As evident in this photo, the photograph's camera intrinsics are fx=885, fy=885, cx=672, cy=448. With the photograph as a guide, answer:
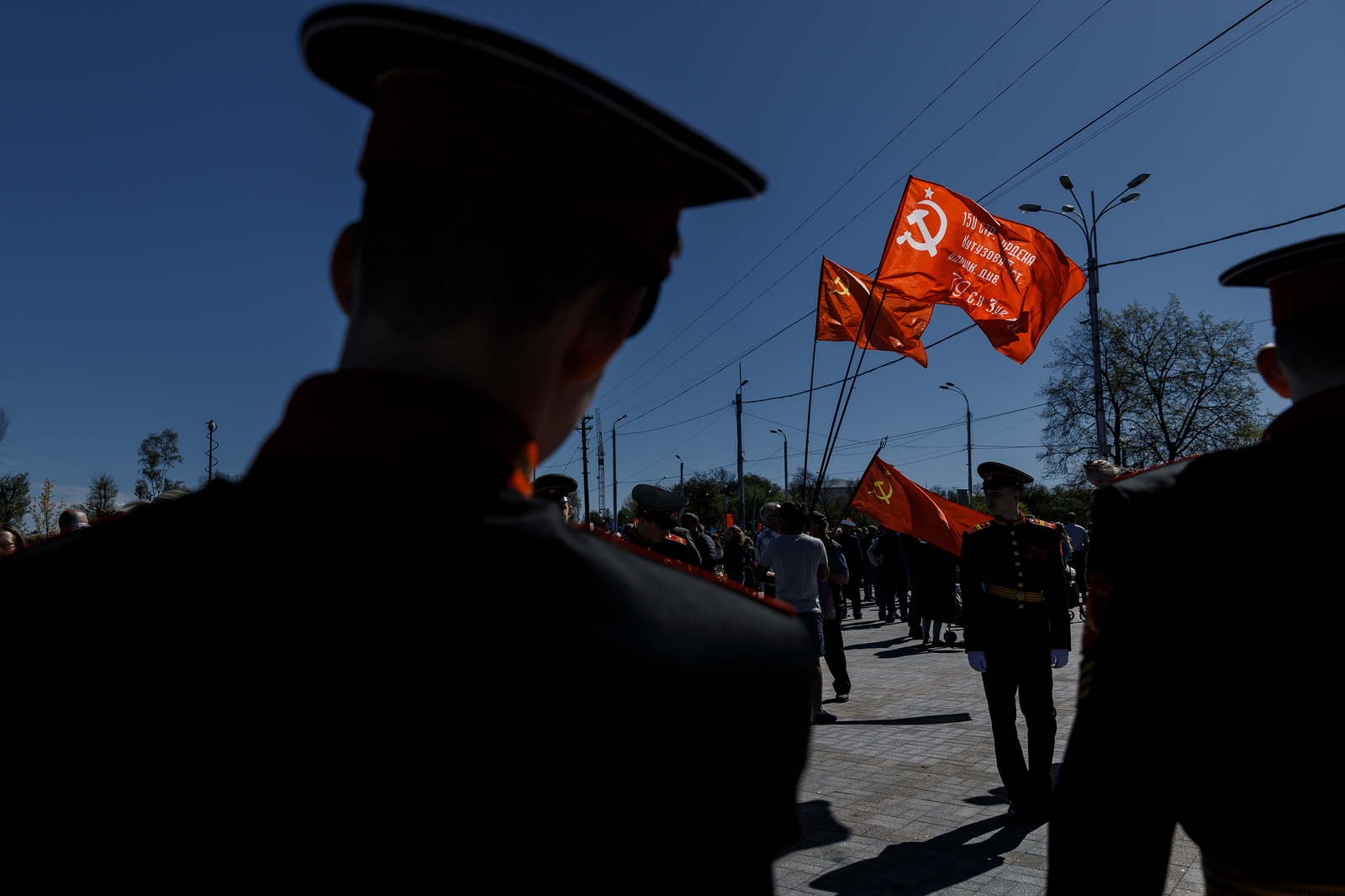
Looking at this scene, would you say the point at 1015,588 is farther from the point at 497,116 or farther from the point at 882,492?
the point at 497,116

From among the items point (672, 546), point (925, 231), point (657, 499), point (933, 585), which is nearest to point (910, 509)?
point (672, 546)

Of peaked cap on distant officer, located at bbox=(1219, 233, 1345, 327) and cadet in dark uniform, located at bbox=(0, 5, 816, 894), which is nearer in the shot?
cadet in dark uniform, located at bbox=(0, 5, 816, 894)

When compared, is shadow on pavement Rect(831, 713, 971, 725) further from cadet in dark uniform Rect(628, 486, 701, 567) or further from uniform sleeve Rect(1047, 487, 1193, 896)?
uniform sleeve Rect(1047, 487, 1193, 896)

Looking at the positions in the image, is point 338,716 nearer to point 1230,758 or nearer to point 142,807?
point 142,807

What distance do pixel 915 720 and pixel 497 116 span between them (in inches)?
322

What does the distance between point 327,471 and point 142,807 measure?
31 cm

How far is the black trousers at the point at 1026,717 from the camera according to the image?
5.36m

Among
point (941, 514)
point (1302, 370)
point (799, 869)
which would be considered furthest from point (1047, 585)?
point (1302, 370)

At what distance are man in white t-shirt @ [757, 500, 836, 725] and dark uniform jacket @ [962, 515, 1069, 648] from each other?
2429 millimetres

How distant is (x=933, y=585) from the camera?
13.5m

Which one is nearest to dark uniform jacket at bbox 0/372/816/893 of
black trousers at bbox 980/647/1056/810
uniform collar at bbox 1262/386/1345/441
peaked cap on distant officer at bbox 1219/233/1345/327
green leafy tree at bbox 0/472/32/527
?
uniform collar at bbox 1262/386/1345/441

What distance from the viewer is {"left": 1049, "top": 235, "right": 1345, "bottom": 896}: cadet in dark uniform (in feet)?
4.61

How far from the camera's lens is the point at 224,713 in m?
0.74

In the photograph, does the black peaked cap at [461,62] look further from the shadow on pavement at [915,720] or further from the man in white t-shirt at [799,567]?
the shadow on pavement at [915,720]
